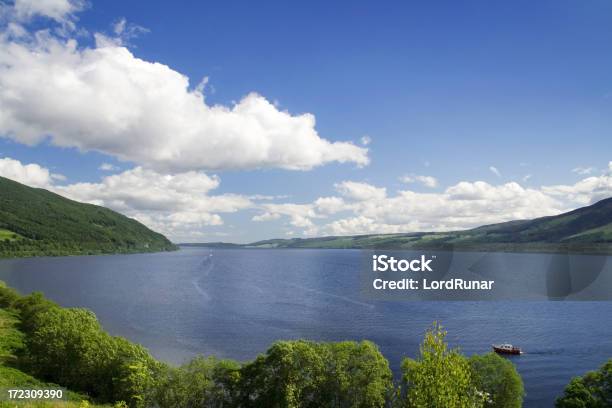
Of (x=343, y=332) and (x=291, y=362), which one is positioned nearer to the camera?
(x=291, y=362)

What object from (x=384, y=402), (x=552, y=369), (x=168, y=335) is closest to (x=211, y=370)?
(x=384, y=402)

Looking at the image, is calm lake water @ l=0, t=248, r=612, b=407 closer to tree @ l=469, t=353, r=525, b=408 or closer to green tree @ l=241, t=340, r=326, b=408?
tree @ l=469, t=353, r=525, b=408

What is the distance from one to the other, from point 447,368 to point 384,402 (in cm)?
3682

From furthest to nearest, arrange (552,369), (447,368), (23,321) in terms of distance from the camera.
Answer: (23,321) → (552,369) → (447,368)

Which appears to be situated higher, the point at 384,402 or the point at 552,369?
the point at 384,402

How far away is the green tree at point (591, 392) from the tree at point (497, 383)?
218 inches

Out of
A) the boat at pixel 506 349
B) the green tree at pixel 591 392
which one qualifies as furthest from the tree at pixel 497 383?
the boat at pixel 506 349

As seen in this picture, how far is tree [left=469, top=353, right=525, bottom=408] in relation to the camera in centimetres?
6066

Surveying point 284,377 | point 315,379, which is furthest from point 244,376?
point 315,379

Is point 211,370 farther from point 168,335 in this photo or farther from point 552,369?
point 552,369

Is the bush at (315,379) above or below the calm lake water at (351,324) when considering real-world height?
above

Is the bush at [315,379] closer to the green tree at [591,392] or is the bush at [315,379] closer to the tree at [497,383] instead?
the tree at [497,383]

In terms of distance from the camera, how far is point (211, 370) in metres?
60.1

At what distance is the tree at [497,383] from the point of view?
60.7 metres
